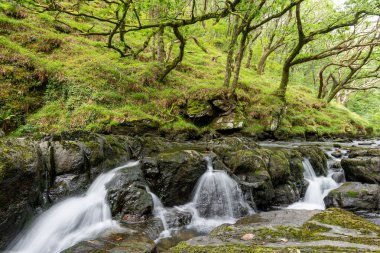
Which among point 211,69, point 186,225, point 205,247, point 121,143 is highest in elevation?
point 211,69

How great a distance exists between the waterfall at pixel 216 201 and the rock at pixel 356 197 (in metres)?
2.32

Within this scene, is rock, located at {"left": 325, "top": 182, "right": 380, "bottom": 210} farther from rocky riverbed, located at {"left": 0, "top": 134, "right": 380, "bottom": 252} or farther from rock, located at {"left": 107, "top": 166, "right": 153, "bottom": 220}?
rock, located at {"left": 107, "top": 166, "right": 153, "bottom": 220}

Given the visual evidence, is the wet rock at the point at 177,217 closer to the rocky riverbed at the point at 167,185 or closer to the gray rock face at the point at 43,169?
the rocky riverbed at the point at 167,185

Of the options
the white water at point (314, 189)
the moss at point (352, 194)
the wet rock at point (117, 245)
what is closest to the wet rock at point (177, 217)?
the wet rock at point (117, 245)

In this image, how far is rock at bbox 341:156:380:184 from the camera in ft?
22.8

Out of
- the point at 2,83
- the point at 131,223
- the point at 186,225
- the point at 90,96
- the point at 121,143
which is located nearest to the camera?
the point at 131,223

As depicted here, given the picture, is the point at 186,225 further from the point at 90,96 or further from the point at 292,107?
the point at 292,107

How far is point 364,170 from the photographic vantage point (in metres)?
7.15

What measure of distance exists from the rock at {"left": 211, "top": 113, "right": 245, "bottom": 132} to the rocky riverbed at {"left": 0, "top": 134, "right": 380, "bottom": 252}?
12.8 ft

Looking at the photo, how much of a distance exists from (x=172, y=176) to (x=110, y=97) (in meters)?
7.42

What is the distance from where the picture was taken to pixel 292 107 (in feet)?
57.6

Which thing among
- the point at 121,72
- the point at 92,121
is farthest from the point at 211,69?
the point at 92,121

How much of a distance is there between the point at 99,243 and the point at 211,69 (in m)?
17.6

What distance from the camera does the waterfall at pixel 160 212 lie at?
4.65 meters
